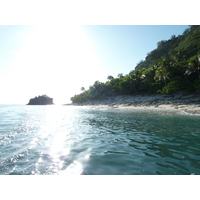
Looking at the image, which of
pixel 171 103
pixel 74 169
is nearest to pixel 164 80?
pixel 171 103

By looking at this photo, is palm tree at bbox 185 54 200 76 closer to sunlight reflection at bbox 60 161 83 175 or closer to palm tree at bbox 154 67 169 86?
palm tree at bbox 154 67 169 86

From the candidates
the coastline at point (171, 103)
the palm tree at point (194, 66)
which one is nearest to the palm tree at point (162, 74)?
the coastline at point (171, 103)

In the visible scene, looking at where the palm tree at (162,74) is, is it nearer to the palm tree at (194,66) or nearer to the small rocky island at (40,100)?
the palm tree at (194,66)

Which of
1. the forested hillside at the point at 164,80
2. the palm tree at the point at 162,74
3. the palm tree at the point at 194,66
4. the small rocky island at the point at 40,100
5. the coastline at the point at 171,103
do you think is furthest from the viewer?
the small rocky island at the point at 40,100

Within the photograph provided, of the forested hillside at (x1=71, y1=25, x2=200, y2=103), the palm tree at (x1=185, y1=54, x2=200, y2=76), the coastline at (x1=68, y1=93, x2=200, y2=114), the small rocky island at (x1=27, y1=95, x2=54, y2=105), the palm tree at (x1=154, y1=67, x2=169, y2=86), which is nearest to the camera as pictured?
the coastline at (x1=68, y1=93, x2=200, y2=114)

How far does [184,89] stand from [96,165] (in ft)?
136

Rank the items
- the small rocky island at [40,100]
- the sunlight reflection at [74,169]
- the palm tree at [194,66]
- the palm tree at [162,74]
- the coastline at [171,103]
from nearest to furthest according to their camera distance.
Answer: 1. the sunlight reflection at [74,169]
2. the coastline at [171,103]
3. the palm tree at [194,66]
4. the palm tree at [162,74]
5. the small rocky island at [40,100]

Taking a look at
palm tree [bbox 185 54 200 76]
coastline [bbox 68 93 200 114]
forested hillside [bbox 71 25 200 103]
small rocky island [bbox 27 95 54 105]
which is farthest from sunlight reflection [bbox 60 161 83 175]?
small rocky island [bbox 27 95 54 105]

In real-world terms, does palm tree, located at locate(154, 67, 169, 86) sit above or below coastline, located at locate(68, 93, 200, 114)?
above

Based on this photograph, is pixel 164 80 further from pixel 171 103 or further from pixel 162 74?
pixel 171 103

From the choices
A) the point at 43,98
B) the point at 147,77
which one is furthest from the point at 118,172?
the point at 43,98

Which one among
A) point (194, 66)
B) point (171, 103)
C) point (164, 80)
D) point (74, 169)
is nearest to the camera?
point (74, 169)
